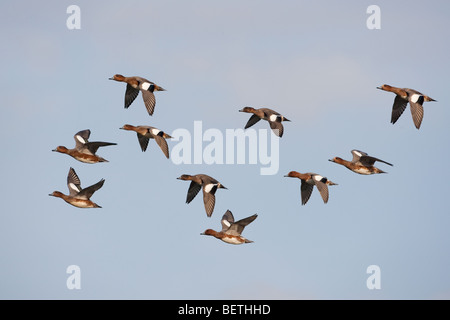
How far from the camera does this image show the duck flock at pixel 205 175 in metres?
35.9

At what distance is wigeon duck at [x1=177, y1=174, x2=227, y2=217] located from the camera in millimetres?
35719

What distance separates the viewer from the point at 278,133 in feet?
122

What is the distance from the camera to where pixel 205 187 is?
119 feet

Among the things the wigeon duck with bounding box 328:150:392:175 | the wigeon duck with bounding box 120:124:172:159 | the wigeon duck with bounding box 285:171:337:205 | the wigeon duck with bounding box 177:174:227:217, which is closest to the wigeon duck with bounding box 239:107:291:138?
the wigeon duck with bounding box 285:171:337:205

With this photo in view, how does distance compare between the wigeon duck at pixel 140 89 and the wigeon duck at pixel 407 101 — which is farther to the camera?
the wigeon duck at pixel 407 101

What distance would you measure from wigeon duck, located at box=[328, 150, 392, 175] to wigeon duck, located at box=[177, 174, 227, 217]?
3.66 meters

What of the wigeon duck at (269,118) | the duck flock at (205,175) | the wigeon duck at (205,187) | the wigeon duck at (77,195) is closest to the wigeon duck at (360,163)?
the duck flock at (205,175)

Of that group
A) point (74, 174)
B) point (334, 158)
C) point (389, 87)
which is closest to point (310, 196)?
point (334, 158)

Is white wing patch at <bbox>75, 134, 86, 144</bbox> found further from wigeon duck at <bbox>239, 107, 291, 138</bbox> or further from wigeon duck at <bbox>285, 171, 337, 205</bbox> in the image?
wigeon duck at <bbox>285, 171, 337, 205</bbox>

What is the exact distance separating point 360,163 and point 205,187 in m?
4.45

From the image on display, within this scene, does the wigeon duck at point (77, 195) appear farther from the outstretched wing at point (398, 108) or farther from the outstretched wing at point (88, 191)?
the outstretched wing at point (398, 108)

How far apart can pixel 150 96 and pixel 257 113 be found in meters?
3.52

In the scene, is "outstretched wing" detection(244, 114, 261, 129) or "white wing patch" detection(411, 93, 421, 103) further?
"outstretched wing" detection(244, 114, 261, 129)

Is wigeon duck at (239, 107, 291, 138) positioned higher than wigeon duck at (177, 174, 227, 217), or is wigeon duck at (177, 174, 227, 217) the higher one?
wigeon duck at (239, 107, 291, 138)
